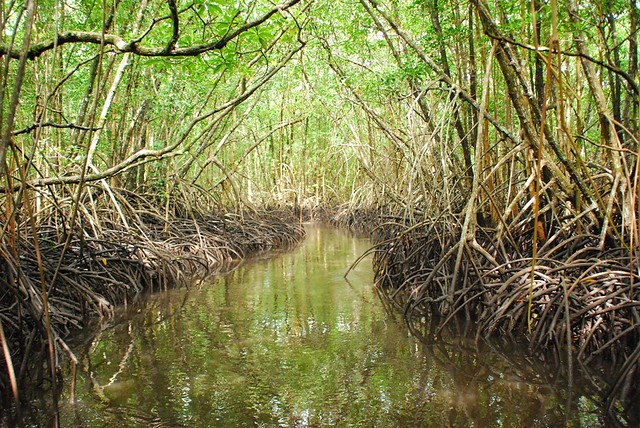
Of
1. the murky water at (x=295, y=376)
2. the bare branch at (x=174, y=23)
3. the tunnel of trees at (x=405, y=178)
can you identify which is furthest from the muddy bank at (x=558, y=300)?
the bare branch at (x=174, y=23)

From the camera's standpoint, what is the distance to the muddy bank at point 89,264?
2.79 m

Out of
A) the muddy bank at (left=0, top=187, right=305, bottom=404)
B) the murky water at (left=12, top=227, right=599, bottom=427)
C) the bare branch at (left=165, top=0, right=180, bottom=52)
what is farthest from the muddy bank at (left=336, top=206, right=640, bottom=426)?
the muddy bank at (left=0, top=187, right=305, bottom=404)

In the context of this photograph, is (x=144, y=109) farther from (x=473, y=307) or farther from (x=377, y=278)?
(x=473, y=307)

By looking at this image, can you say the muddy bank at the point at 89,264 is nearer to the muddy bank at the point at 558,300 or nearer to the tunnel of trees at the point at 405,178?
the tunnel of trees at the point at 405,178

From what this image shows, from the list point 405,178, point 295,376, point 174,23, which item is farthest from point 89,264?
point 405,178

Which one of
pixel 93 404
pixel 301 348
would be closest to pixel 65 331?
pixel 93 404

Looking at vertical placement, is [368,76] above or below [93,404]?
above

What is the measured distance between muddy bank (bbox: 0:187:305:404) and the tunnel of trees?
0.09 ft

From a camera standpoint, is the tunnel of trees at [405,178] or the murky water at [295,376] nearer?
the murky water at [295,376]

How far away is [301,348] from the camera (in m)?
3.64

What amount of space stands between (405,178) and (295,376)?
4084 mm

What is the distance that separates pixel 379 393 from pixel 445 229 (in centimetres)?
225

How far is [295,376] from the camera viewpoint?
310cm

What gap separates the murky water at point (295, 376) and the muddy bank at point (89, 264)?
1.00 ft
